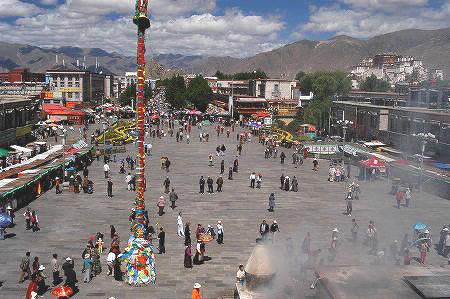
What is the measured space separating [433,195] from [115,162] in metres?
22.2

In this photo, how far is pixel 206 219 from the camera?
22594 millimetres

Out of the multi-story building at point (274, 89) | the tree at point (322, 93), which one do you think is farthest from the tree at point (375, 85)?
the multi-story building at point (274, 89)

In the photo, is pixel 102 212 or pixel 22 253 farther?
pixel 102 212

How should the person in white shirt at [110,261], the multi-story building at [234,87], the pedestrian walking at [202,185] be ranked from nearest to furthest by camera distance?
the person in white shirt at [110,261]
the pedestrian walking at [202,185]
the multi-story building at [234,87]

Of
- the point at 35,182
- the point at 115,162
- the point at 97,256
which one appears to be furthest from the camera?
the point at 115,162

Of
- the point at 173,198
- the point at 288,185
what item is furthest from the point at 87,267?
the point at 288,185

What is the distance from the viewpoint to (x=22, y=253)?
1758cm

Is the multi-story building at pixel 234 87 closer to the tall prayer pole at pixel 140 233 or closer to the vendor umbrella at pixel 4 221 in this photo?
the vendor umbrella at pixel 4 221

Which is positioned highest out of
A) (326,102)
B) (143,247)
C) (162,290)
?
(326,102)

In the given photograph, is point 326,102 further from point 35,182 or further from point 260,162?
point 35,182

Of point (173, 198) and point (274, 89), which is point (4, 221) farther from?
point (274, 89)

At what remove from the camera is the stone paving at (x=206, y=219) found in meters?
15.3

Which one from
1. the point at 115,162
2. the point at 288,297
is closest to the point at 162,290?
the point at 288,297

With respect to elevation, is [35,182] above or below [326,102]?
below
